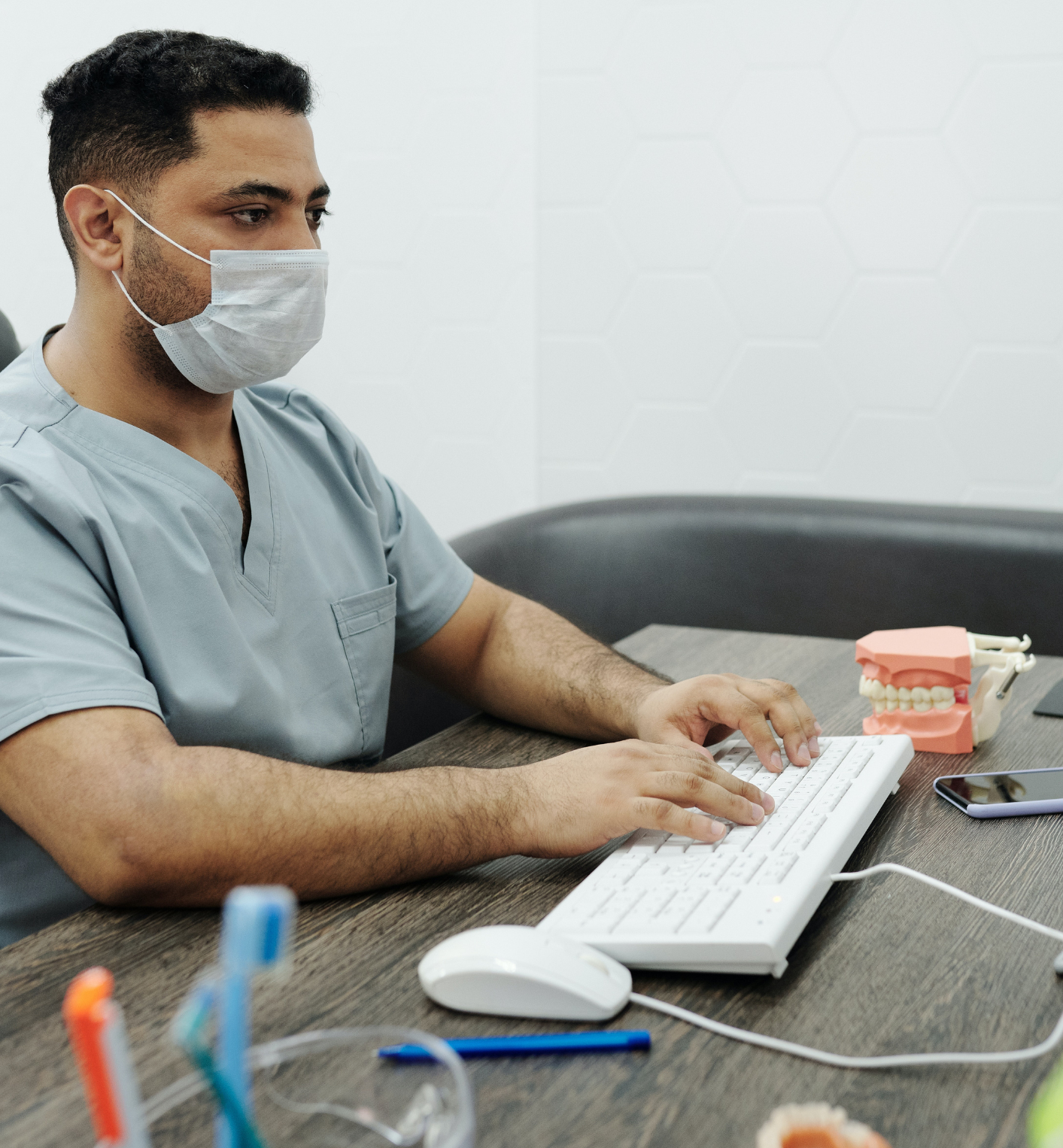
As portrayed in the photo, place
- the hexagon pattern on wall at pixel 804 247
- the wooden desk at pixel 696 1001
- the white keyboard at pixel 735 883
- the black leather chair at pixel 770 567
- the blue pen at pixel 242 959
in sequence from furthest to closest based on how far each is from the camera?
the hexagon pattern on wall at pixel 804 247
the black leather chair at pixel 770 567
the white keyboard at pixel 735 883
the wooden desk at pixel 696 1001
the blue pen at pixel 242 959

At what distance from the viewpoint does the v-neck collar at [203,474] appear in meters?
1.04

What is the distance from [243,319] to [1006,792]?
0.79 m

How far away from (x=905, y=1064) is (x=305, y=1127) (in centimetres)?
31

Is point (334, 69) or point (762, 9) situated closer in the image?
point (762, 9)

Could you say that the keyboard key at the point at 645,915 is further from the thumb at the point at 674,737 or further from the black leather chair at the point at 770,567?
the black leather chair at the point at 770,567

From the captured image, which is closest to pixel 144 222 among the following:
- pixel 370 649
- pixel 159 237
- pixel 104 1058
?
pixel 159 237

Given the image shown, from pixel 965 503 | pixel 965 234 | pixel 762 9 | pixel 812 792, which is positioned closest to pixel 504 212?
pixel 762 9

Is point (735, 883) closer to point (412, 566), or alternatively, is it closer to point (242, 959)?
point (242, 959)

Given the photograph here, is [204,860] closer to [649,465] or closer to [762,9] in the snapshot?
[649,465]

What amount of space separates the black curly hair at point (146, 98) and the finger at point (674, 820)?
2.33 feet

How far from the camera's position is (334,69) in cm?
226

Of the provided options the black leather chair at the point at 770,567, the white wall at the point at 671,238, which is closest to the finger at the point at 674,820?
the black leather chair at the point at 770,567

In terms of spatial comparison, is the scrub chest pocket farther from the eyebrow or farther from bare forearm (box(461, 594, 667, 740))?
the eyebrow

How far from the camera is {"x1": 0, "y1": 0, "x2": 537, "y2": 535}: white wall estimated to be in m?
2.21
